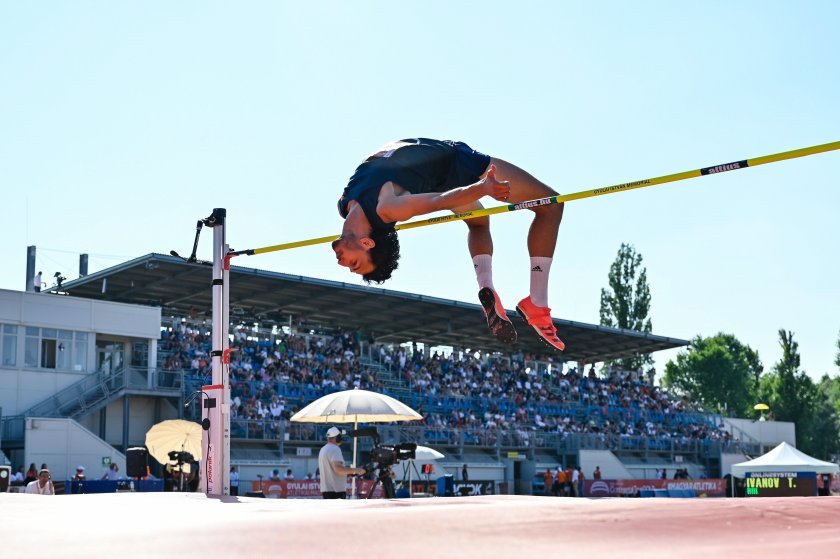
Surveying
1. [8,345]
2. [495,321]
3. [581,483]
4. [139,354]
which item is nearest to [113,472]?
[8,345]

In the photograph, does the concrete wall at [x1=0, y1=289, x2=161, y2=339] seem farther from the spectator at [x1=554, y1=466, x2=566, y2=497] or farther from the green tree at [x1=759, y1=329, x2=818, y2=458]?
the green tree at [x1=759, y1=329, x2=818, y2=458]

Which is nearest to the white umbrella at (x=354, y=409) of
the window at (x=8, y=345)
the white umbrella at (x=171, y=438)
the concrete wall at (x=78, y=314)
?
the white umbrella at (x=171, y=438)

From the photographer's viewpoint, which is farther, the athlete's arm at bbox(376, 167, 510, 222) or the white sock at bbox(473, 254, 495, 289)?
the white sock at bbox(473, 254, 495, 289)

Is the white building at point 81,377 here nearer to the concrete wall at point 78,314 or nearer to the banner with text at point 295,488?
the concrete wall at point 78,314

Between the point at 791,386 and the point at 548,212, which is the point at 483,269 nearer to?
the point at 548,212

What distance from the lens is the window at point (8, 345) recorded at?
2261 centimetres

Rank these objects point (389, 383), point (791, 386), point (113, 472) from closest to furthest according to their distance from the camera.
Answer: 1. point (113, 472)
2. point (389, 383)
3. point (791, 386)

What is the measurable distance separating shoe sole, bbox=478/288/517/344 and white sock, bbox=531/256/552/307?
8.5 inches

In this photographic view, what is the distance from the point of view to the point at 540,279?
18.9 ft

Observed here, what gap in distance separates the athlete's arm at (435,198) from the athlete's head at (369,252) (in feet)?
0.82

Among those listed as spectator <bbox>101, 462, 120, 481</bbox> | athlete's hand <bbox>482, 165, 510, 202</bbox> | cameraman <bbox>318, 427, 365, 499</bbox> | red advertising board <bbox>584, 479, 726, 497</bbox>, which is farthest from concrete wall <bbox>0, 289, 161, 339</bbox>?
athlete's hand <bbox>482, 165, 510, 202</bbox>

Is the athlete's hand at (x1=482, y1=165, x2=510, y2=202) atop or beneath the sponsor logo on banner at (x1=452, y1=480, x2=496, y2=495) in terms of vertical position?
atop

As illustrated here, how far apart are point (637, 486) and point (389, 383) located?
7.29m

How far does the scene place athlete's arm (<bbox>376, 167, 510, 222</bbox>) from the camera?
4.65m
